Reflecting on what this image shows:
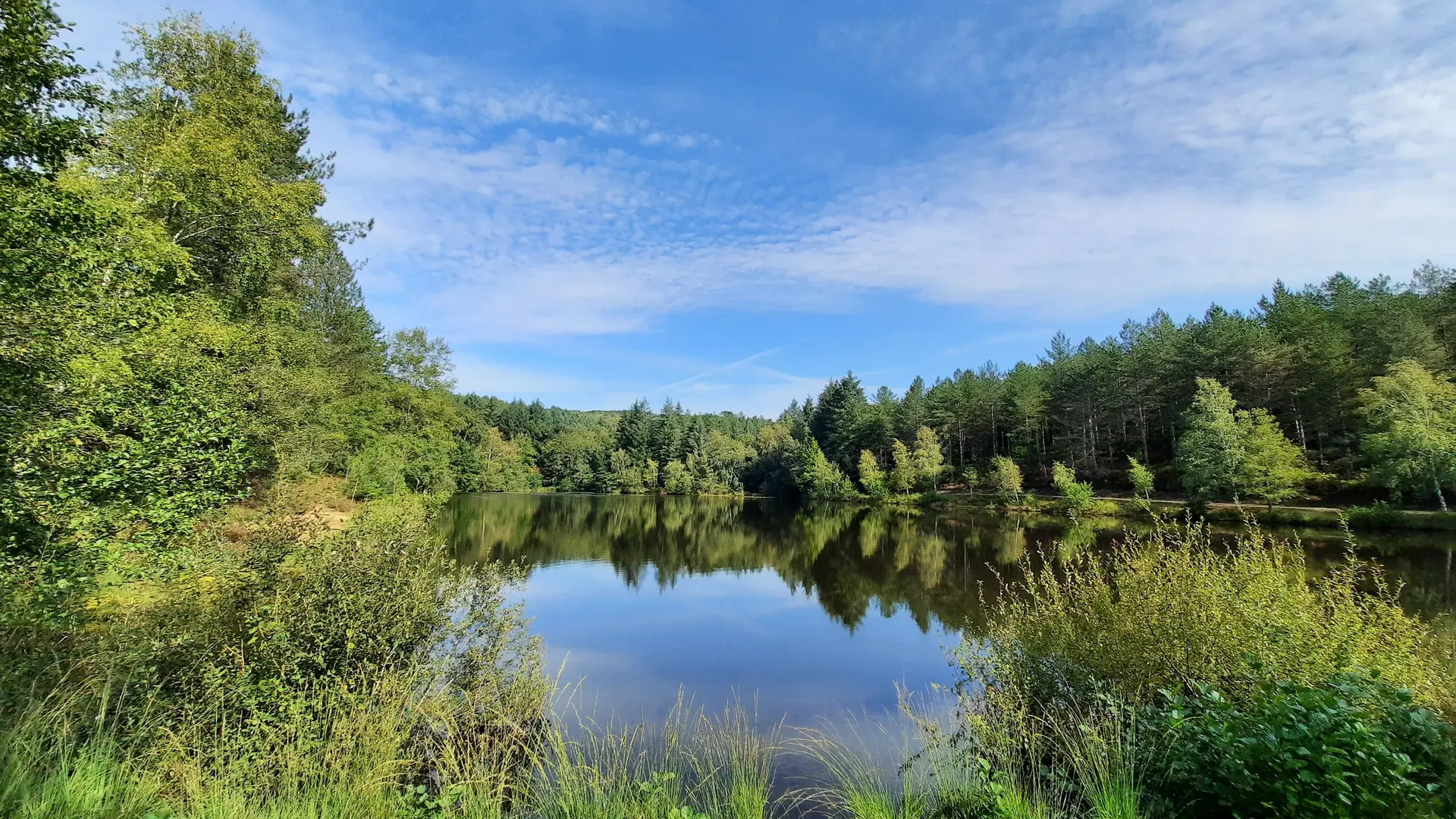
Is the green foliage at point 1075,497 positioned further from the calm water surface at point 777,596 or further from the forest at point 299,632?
the forest at point 299,632

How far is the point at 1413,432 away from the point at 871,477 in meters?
41.5

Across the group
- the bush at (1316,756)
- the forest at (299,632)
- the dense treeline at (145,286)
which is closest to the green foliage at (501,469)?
the dense treeline at (145,286)

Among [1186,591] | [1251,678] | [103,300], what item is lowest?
[1251,678]

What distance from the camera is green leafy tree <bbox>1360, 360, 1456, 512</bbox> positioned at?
2881 centimetres

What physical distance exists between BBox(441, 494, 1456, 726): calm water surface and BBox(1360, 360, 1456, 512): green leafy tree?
165 inches

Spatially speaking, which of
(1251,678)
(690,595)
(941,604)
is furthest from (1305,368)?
(1251,678)

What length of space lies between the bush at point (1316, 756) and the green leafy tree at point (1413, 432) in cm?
3911

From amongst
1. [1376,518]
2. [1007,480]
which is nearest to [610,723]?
[1376,518]

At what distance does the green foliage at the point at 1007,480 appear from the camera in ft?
165

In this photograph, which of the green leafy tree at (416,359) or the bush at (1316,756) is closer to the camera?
the bush at (1316,756)

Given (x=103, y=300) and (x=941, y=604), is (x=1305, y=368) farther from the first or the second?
(x=103, y=300)

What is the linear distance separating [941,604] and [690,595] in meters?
9.13

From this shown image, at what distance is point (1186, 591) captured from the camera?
6.57 m

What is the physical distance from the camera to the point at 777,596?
21562 mm
